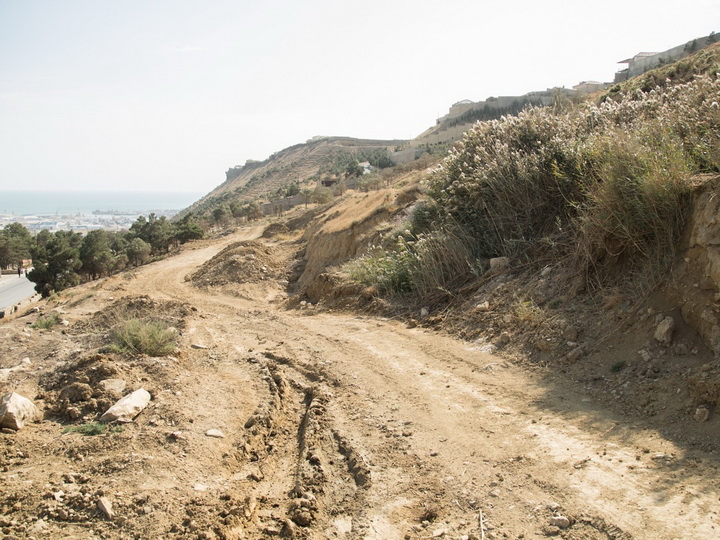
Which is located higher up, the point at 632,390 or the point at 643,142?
the point at 643,142

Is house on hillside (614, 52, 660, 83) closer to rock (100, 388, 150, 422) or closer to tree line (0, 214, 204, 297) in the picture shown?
tree line (0, 214, 204, 297)

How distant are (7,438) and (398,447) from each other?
3271 millimetres

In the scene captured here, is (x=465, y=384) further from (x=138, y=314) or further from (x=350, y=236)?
(x=350, y=236)

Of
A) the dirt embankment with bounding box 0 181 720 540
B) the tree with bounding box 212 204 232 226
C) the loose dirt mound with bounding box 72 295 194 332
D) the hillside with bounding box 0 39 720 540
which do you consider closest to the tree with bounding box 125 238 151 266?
the tree with bounding box 212 204 232 226

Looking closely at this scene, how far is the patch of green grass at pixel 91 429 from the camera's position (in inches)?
179

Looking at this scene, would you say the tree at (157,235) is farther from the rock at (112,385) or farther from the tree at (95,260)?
the rock at (112,385)

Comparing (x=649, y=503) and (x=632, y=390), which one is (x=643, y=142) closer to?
(x=632, y=390)

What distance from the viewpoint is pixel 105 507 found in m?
3.44

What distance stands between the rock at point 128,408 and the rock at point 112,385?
0.22 m

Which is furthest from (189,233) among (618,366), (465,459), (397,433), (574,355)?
(465,459)

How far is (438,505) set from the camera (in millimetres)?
3586

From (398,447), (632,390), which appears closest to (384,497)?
(398,447)

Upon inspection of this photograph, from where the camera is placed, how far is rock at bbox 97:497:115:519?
340 centimetres

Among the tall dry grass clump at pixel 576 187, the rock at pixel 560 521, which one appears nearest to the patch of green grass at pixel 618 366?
the tall dry grass clump at pixel 576 187
